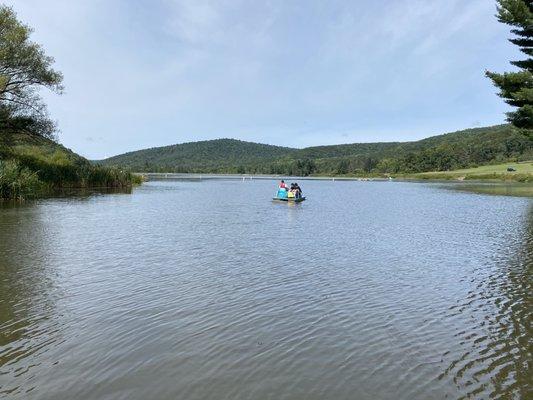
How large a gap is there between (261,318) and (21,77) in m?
41.7

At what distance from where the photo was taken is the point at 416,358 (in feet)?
23.9

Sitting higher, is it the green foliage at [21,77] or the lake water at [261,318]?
the green foliage at [21,77]

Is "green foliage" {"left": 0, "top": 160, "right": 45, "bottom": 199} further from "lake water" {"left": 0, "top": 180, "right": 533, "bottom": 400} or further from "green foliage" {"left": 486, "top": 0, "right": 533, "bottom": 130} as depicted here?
"green foliage" {"left": 486, "top": 0, "right": 533, "bottom": 130}

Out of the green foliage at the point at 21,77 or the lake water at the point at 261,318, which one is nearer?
the lake water at the point at 261,318

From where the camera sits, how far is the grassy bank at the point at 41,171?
120 feet

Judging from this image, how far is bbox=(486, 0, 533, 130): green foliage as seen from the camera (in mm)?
35344

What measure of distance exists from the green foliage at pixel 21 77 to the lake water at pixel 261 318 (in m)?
26.4

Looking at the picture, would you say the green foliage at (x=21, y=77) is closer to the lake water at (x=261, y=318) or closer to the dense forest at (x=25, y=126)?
the dense forest at (x=25, y=126)

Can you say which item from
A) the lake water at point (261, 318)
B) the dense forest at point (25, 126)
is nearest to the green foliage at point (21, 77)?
the dense forest at point (25, 126)

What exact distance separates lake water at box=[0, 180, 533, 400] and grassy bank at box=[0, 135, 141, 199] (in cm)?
1991

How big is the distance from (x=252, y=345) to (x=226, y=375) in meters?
1.26

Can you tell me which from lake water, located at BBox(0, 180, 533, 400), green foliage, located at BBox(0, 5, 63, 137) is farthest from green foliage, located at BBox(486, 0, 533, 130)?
green foliage, located at BBox(0, 5, 63, 137)

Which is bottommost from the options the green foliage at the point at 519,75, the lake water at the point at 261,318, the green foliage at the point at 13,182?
the lake water at the point at 261,318

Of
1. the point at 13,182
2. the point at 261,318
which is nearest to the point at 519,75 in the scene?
the point at 261,318
